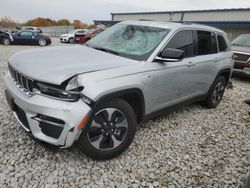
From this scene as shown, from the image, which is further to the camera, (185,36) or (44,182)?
(185,36)

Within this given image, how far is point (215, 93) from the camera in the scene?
4750mm

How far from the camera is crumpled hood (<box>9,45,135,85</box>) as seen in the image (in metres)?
2.19

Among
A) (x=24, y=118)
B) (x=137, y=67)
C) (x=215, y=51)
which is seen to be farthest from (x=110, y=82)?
(x=215, y=51)

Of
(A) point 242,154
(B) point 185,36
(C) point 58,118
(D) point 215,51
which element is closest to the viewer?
(C) point 58,118

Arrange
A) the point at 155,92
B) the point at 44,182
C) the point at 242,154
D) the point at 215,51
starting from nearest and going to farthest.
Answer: the point at 44,182 → the point at 155,92 → the point at 242,154 → the point at 215,51

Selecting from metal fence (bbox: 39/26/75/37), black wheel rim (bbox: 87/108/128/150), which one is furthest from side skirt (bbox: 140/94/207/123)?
metal fence (bbox: 39/26/75/37)

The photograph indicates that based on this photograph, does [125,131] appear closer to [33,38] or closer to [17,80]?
[17,80]

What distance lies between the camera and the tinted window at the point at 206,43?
3914mm

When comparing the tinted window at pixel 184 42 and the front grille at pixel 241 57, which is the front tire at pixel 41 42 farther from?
the tinted window at pixel 184 42

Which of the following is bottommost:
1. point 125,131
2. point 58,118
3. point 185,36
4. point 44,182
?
point 44,182

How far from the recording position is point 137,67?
8.80 feet

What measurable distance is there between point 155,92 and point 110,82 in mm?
879

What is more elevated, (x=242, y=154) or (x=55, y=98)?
(x=55, y=98)

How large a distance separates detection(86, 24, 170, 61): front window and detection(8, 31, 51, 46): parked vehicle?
15.1 metres
